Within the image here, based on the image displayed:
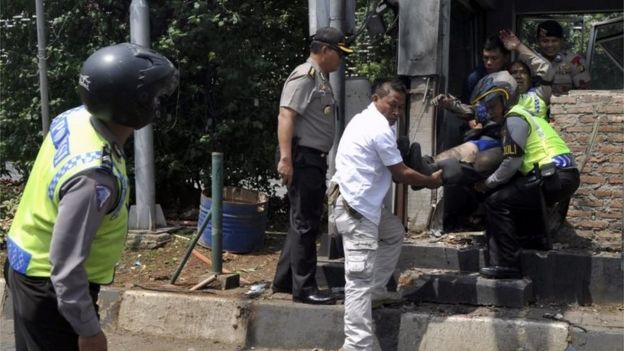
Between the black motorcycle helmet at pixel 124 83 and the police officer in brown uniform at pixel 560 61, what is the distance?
517 cm

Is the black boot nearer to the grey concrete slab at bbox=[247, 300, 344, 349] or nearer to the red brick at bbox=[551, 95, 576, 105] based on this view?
the grey concrete slab at bbox=[247, 300, 344, 349]

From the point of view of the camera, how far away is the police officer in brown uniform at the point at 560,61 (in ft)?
23.2

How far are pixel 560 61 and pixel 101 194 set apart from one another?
558 centimetres

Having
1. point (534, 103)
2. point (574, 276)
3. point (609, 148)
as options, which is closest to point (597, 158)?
point (609, 148)

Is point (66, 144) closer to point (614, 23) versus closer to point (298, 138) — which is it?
point (298, 138)

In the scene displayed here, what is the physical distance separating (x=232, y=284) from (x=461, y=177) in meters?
1.92

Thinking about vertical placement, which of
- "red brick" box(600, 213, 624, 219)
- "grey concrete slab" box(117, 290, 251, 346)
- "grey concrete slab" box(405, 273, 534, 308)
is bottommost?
"grey concrete slab" box(117, 290, 251, 346)

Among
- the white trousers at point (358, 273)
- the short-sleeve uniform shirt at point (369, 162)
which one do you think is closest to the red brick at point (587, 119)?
the short-sleeve uniform shirt at point (369, 162)

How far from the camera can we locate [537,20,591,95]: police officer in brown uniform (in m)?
7.09

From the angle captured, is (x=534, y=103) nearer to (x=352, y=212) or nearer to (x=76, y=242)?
(x=352, y=212)

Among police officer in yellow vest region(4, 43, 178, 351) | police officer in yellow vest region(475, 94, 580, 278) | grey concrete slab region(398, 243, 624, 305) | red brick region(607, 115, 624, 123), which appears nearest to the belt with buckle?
police officer in yellow vest region(475, 94, 580, 278)

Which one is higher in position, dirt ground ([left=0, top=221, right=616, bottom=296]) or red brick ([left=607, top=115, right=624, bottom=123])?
red brick ([left=607, top=115, right=624, bottom=123])

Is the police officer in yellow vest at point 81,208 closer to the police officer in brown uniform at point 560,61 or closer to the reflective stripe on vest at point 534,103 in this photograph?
the reflective stripe on vest at point 534,103

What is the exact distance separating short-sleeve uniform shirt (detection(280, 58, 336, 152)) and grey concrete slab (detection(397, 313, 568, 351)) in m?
1.37
